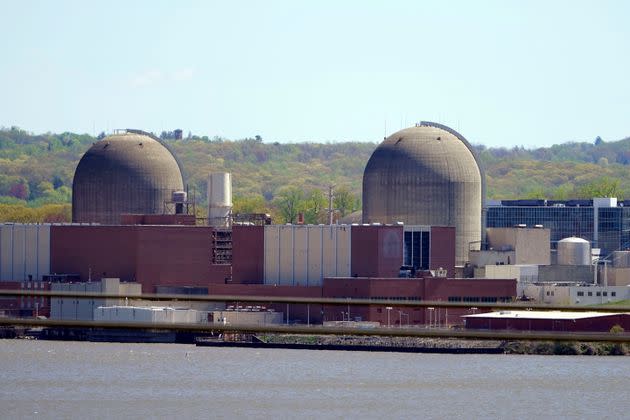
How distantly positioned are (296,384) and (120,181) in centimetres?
3112

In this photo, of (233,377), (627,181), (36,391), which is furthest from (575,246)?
(627,181)

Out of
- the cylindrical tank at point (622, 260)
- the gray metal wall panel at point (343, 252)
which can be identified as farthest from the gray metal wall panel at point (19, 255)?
the cylindrical tank at point (622, 260)

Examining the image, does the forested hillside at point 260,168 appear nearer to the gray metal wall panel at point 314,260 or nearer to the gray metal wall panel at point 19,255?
the gray metal wall panel at point 19,255

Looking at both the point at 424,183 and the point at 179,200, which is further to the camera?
the point at 179,200

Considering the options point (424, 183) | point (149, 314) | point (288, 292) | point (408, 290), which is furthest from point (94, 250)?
point (424, 183)

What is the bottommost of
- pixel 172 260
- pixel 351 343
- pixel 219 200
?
pixel 351 343

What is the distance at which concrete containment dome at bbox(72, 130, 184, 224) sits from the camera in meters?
65.1

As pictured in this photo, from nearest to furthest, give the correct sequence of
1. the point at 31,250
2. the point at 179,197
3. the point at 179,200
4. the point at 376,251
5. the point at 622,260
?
the point at 376,251
the point at 31,250
the point at 179,200
the point at 179,197
the point at 622,260

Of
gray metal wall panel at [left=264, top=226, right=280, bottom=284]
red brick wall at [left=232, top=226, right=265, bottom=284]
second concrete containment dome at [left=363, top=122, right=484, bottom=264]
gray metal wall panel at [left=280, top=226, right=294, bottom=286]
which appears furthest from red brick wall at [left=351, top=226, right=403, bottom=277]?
second concrete containment dome at [left=363, top=122, right=484, bottom=264]

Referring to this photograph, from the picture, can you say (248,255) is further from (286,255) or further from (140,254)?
(140,254)

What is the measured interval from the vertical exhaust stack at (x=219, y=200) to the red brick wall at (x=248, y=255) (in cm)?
301

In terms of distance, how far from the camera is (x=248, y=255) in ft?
187

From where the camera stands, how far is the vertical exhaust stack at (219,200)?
60.2m

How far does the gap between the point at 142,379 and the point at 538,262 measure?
31.5 meters
